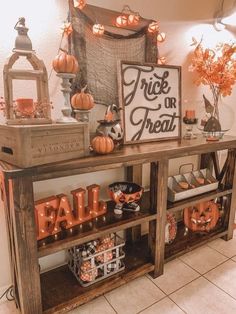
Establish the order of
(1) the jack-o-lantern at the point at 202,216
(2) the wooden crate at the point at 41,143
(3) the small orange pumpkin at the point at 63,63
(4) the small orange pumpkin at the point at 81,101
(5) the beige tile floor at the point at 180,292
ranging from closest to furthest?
(2) the wooden crate at the point at 41,143, (3) the small orange pumpkin at the point at 63,63, (4) the small orange pumpkin at the point at 81,101, (5) the beige tile floor at the point at 180,292, (1) the jack-o-lantern at the point at 202,216

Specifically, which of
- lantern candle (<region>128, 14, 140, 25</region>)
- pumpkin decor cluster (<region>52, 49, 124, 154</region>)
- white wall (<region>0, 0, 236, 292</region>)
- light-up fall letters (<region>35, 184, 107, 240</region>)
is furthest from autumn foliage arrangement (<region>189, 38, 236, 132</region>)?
light-up fall letters (<region>35, 184, 107, 240</region>)

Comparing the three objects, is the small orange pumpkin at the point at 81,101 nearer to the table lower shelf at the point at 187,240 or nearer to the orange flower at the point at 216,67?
the orange flower at the point at 216,67

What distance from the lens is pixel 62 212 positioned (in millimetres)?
1331

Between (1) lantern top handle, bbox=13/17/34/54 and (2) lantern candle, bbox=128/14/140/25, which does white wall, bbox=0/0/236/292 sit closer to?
(2) lantern candle, bbox=128/14/140/25

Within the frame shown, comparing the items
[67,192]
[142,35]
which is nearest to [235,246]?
[67,192]

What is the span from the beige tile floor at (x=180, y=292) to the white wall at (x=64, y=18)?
1.49 feet

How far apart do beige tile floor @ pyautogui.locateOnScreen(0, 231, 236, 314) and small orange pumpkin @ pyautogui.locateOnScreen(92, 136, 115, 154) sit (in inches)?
35.5

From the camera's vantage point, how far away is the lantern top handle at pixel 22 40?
1.02 m

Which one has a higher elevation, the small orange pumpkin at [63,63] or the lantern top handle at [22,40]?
the lantern top handle at [22,40]

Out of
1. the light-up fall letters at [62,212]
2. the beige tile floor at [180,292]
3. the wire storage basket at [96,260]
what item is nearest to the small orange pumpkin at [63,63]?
the light-up fall letters at [62,212]

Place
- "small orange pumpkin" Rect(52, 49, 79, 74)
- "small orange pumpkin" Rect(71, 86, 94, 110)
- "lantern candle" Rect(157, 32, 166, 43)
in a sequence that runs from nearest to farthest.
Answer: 1. "small orange pumpkin" Rect(52, 49, 79, 74)
2. "small orange pumpkin" Rect(71, 86, 94, 110)
3. "lantern candle" Rect(157, 32, 166, 43)

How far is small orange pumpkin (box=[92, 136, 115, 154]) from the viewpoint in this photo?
122cm

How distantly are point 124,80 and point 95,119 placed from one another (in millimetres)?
307

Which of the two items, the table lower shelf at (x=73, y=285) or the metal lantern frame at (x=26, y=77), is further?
the table lower shelf at (x=73, y=285)
